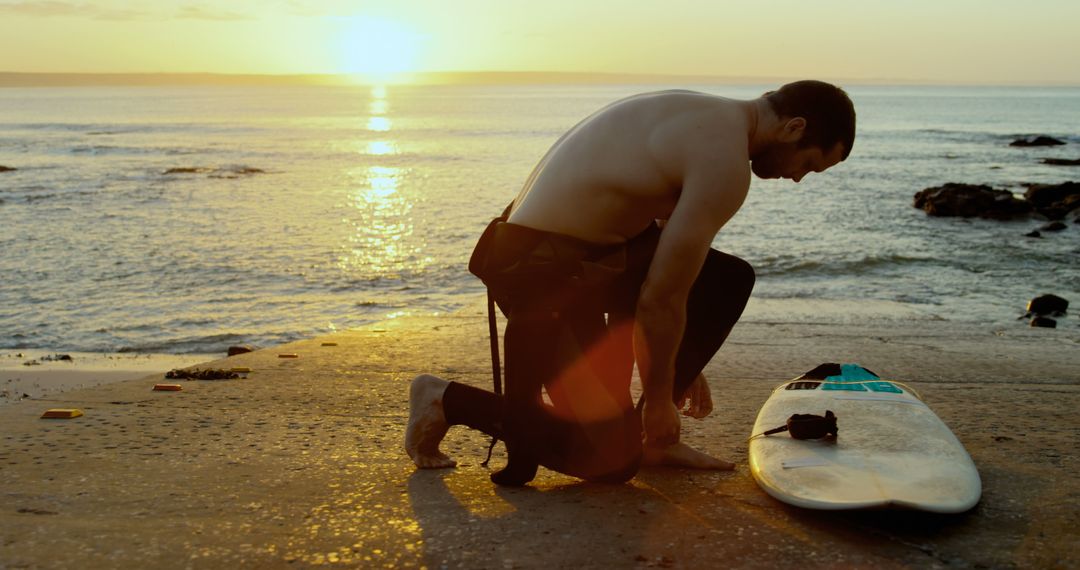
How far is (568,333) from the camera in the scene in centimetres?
358

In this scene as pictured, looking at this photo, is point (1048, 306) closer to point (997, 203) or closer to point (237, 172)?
point (997, 203)

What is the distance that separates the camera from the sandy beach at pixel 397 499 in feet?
9.74

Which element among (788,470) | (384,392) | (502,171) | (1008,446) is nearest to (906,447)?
(788,470)

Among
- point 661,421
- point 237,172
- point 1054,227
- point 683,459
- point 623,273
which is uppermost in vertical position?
point 623,273

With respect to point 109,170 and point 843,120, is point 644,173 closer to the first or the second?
point 843,120

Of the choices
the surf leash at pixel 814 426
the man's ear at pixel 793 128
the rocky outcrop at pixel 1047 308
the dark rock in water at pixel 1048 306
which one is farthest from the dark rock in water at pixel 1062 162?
the man's ear at pixel 793 128

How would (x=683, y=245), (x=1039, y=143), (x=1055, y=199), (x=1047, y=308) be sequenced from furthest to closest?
(x=1039, y=143)
(x=1055, y=199)
(x=1047, y=308)
(x=683, y=245)

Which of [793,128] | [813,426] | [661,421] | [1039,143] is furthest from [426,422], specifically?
[1039,143]

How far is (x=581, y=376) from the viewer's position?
3.57 metres

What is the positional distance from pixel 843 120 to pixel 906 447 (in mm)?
1248

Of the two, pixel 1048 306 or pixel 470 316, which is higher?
pixel 470 316

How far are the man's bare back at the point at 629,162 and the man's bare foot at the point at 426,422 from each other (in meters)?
0.78

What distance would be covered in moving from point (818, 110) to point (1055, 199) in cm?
2334

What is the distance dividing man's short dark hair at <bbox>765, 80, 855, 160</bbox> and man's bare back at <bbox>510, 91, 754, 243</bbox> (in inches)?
5.3
